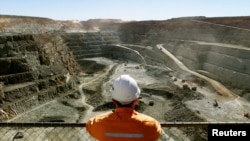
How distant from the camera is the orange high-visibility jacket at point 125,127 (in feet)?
8.97

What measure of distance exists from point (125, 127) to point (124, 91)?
1.08 ft

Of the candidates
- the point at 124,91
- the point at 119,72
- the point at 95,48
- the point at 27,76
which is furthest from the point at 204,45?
the point at 124,91

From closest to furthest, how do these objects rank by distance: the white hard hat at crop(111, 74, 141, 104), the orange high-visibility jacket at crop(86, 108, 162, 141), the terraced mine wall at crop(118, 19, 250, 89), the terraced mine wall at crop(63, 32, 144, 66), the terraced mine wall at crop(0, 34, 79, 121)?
the orange high-visibility jacket at crop(86, 108, 162, 141) → the white hard hat at crop(111, 74, 141, 104) → the terraced mine wall at crop(0, 34, 79, 121) → the terraced mine wall at crop(118, 19, 250, 89) → the terraced mine wall at crop(63, 32, 144, 66)

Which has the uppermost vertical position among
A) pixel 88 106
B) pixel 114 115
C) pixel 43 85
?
pixel 114 115

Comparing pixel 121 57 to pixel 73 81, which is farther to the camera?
pixel 121 57

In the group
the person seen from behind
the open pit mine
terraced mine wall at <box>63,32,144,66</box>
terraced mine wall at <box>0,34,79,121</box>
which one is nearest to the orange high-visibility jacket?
the person seen from behind

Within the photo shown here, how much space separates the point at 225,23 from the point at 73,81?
22983 millimetres

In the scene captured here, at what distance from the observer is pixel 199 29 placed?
37.8m

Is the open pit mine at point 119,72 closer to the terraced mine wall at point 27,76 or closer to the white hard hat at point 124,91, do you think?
the terraced mine wall at point 27,76

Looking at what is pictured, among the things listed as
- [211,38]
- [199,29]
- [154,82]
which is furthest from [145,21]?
[154,82]

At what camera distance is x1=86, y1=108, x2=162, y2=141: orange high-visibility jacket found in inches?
108

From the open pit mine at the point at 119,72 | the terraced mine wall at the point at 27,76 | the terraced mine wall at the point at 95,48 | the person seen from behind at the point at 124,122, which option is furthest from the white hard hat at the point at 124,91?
the terraced mine wall at the point at 95,48

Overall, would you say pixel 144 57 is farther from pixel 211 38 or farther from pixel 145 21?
pixel 145 21

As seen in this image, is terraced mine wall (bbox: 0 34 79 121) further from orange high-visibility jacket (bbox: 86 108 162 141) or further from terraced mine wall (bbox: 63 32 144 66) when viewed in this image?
orange high-visibility jacket (bbox: 86 108 162 141)
